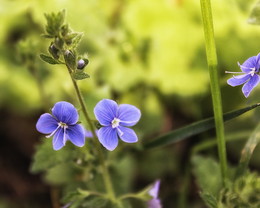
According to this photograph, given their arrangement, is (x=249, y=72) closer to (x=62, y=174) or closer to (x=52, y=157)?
(x=52, y=157)

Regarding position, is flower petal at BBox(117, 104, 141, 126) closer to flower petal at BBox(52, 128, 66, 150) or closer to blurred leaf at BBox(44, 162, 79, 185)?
flower petal at BBox(52, 128, 66, 150)

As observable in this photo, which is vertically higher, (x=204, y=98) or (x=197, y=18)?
(x=197, y=18)

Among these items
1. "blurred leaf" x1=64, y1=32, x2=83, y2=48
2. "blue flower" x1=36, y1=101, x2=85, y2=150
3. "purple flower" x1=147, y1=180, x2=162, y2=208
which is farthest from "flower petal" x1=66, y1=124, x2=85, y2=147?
"purple flower" x1=147, y1=180, x2=162, y2=208

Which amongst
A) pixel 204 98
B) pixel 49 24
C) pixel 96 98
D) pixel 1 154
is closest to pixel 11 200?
pixel 1 154

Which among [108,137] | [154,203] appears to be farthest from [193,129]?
[108,137]

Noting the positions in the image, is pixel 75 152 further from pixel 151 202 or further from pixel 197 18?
pixel 197 18
